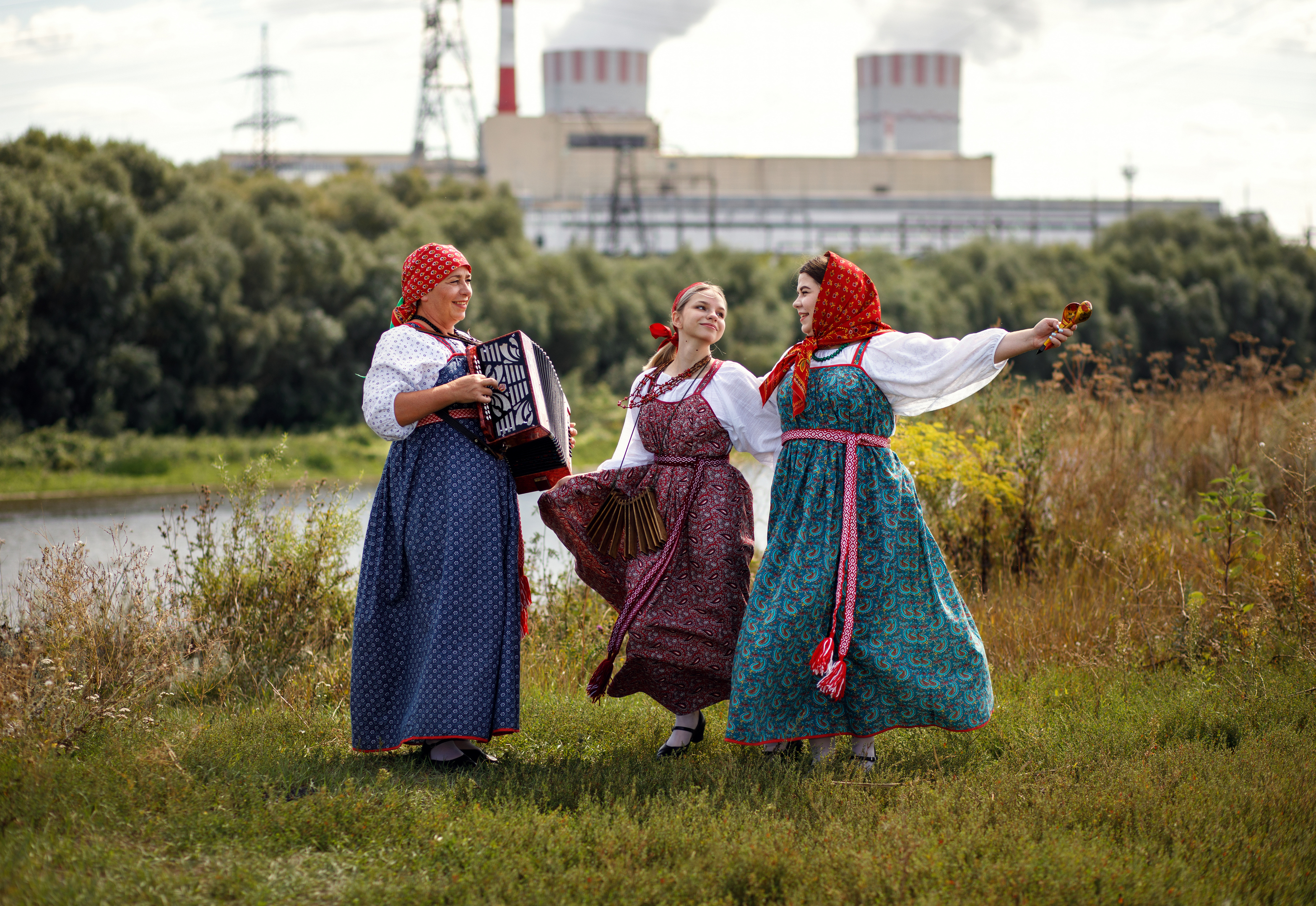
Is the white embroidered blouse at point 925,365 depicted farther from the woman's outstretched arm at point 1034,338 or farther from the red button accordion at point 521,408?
the red button accordion at point 521,408

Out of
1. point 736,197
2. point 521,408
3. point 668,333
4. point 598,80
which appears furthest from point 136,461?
point 598,80

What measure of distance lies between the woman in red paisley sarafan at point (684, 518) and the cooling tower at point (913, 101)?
87895 mm

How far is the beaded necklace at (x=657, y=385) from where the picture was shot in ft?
15.4

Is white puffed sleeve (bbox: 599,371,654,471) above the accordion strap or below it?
below

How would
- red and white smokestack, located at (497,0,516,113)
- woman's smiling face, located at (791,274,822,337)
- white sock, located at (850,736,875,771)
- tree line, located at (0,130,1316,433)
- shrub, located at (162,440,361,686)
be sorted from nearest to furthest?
white sock, located at (850,736,875,771) → woman's smiling face, located at (791,274,822,337) → shrub, located at (162,440,361,686) → tree line, located at (0,130,1316,433) → red and white smokestack, located at (497,0,516,113)

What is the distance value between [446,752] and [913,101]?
3605 inches

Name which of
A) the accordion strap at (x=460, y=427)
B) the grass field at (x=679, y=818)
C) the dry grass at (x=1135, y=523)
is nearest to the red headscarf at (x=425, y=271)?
the accordion strap at (x=460, y=427)

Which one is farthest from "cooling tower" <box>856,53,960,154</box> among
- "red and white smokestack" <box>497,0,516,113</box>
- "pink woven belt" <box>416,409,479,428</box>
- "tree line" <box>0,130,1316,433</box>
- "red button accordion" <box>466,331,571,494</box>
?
"pink woven belt" <box>416,409,479,428</box>

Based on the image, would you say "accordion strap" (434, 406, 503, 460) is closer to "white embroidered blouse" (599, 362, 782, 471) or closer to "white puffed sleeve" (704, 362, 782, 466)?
"white embroidered blouse" (599, 362, 782, 471)

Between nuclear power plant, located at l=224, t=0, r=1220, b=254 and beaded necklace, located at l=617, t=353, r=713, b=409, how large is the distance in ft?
152

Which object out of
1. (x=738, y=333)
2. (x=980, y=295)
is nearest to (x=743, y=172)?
(x=980, y=295)

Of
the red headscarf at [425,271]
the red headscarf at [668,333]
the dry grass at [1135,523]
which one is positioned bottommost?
the dry grass at [1135,523]

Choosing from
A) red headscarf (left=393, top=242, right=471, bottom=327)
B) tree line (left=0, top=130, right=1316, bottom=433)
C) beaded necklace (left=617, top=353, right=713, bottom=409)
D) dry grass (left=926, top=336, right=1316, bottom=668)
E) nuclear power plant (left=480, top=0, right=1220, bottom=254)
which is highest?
nuclear power plant (left=480, top=0, right=1220, bottom=254)

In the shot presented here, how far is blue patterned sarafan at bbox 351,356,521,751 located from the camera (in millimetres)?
4309
